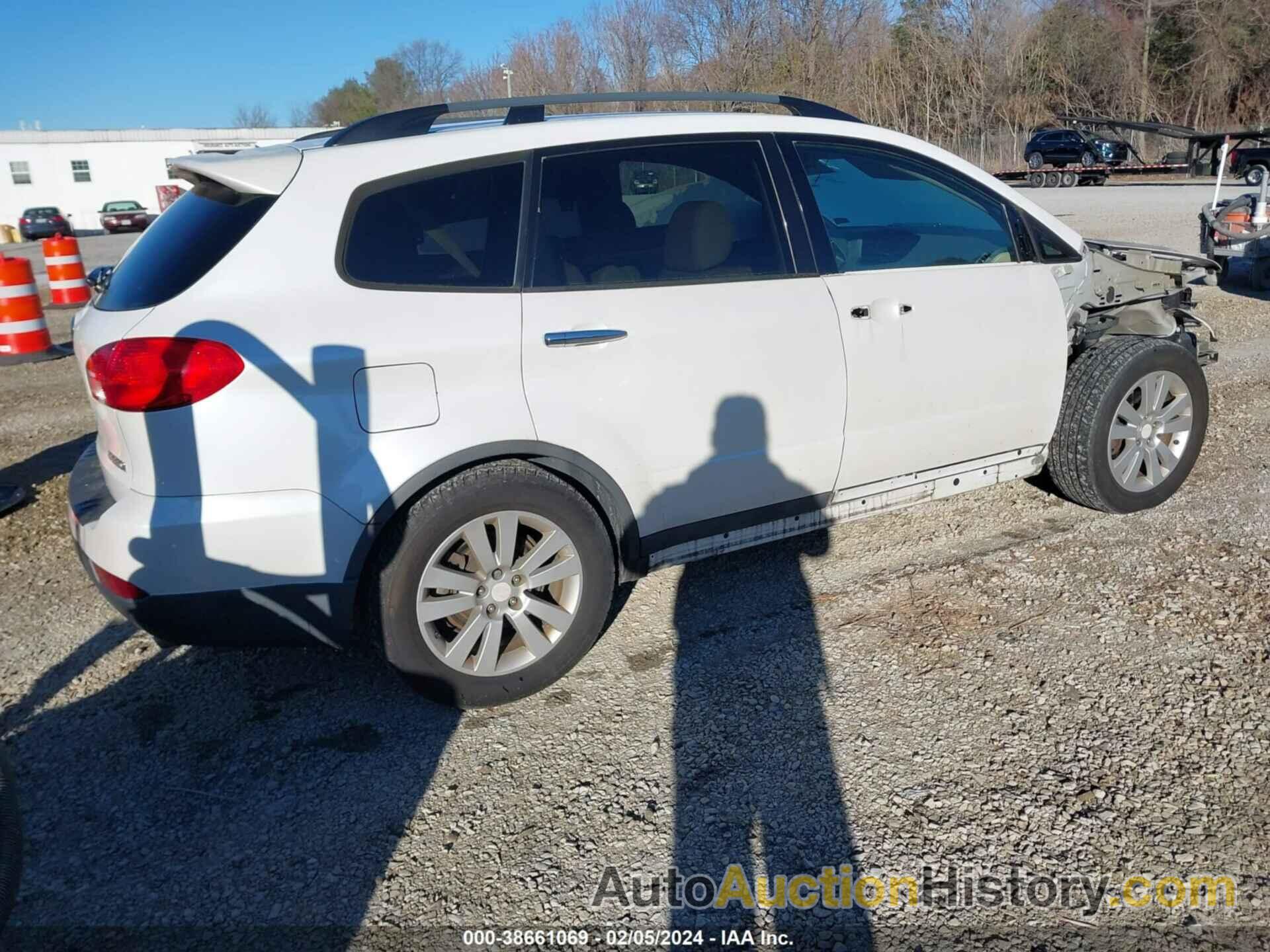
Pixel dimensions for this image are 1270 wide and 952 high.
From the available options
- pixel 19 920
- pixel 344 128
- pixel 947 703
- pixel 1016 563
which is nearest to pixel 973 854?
pixel 947 703

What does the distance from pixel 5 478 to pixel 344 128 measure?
4172 mm

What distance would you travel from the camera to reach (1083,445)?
14.2ft

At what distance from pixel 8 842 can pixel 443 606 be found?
133cm

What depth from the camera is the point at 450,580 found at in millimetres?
3113

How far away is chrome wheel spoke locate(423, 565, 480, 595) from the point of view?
3.07 meters

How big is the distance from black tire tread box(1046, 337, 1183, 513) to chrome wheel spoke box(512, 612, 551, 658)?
260cm

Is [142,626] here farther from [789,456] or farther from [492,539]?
[789,456]

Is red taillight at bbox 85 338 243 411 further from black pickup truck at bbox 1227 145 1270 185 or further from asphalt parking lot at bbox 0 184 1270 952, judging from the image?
black pickup truck at bbox 1227 145 1270 185

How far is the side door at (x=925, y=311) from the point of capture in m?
3.71

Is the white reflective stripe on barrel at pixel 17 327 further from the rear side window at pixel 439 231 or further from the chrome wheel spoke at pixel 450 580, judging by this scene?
the chrome wheel spoke at pixel 450 580

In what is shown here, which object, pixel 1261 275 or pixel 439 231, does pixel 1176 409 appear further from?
pixel 1261 275

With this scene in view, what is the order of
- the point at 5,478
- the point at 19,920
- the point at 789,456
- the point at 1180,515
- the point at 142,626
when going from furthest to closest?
1. the point at 5,478
2. the point at 1180,515
3. the point at 789,456
4. the point at 142,626
5. the point at 19,920

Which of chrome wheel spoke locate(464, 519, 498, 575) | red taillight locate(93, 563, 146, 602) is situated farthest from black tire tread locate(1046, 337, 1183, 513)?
red taillight locate(93, 563, 146, 602)

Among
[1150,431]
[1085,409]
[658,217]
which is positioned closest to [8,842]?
[658,217]
